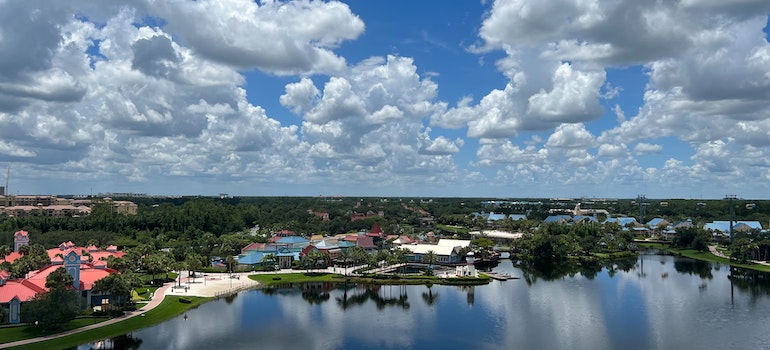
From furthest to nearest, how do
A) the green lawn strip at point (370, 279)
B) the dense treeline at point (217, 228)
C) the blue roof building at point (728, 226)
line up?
the blue roof building at point (728, 226) < the dense treeline at point (217, 228) < the green lawn strip at point (370, 279)

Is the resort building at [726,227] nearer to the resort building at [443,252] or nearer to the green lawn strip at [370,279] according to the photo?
the resort building at [443,252]

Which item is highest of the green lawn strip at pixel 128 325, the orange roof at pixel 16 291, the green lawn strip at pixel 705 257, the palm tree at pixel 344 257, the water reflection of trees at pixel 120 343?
the orange roof at pixel 16 291

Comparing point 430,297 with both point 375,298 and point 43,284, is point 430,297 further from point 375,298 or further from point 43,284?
point 43,284

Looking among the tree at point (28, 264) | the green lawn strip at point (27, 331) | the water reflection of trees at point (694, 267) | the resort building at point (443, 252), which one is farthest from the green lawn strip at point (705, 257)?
the tree at point (28, 264)

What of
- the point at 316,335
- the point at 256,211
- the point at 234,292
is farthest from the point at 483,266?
the point at 256,211

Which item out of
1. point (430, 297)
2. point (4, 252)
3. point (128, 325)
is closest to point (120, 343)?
point (128, 325)
